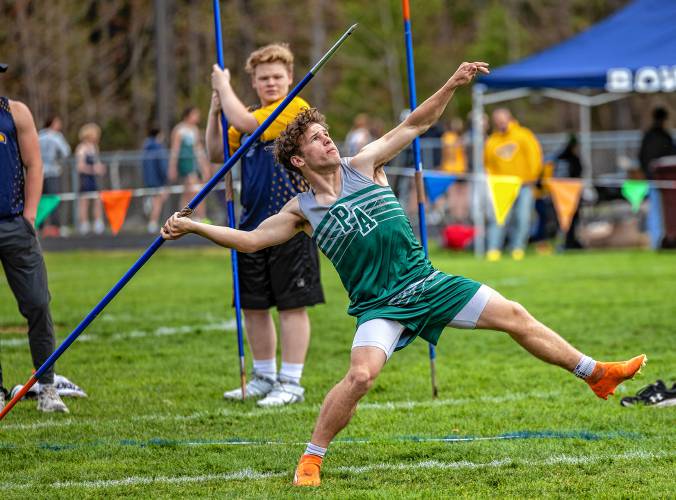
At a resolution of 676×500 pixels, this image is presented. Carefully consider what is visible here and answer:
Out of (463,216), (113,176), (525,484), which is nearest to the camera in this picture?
(525,484)

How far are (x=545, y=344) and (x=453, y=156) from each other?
19.1 metres

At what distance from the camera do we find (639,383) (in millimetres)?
7988

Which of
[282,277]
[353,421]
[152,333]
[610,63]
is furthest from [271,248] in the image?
[610,63]

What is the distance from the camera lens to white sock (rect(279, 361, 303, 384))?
7.90 m

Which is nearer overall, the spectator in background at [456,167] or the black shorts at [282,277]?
the black shorts at [282,277]

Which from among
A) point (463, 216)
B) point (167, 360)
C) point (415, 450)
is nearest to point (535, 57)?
point (463, 216)

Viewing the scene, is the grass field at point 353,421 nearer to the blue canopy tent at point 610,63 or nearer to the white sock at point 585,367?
the white sock at point 585,367

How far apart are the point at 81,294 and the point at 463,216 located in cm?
984

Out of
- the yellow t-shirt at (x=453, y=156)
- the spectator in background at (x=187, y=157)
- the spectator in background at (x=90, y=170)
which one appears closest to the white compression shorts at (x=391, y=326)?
the spectator in background at (x=187, y=157)

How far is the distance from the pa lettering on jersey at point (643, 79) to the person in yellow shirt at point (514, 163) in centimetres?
164

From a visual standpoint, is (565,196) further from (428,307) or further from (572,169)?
(428,307)

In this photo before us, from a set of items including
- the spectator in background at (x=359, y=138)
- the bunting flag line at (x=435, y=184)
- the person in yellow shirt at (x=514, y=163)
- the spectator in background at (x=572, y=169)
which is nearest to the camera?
the bunting flag line at (x=435, y=184)

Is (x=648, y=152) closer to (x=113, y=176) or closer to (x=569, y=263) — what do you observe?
(x=569, y=263)

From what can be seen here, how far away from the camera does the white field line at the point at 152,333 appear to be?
10.5 m
